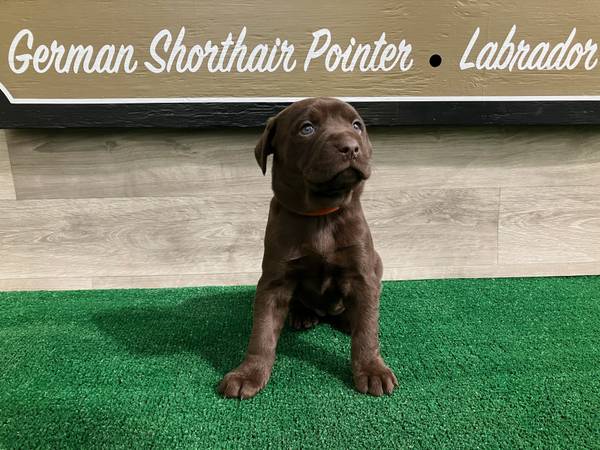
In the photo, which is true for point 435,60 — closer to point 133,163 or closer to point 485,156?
point 485,156

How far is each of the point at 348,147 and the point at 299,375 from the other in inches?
32.2

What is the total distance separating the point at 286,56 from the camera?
2.17 metres

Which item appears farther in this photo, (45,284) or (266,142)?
(45,284)

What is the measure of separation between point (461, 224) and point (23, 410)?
2.20 meters

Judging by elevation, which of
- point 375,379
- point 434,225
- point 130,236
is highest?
point 375,379

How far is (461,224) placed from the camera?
8.41 feet

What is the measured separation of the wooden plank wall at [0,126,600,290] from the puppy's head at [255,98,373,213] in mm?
837

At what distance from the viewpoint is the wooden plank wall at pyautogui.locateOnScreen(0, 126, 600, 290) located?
2359 mm

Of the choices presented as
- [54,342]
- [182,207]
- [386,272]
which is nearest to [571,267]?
[386,272]

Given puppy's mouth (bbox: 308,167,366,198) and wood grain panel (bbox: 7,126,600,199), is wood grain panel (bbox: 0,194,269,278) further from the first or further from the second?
puppy's mouth (bbox: 308,167,366,198)

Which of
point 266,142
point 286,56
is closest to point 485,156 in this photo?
point 286,56

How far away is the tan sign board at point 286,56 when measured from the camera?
2.09 metres

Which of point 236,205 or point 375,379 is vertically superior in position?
point 375,379

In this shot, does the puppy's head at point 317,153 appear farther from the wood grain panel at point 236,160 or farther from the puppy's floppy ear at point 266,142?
the wood grain panel at point 236,160
